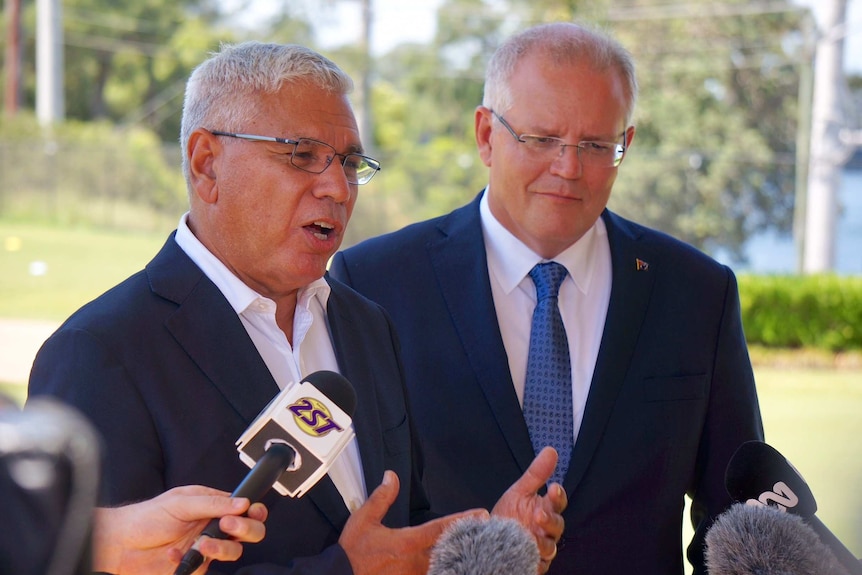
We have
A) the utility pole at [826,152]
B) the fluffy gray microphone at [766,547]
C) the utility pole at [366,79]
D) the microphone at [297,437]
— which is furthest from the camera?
the utility pole at [366,79]

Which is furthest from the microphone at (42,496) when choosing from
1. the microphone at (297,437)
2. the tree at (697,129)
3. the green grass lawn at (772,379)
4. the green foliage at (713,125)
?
the green foliage at (713,125)

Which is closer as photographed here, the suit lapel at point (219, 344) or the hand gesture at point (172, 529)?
the hand gesture at point (172, 529)

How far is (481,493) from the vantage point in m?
2.89

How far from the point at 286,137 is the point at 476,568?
1.10 m

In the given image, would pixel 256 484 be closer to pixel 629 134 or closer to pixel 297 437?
pixel 297 437

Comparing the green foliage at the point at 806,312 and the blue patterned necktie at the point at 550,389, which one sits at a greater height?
the blue patterned necktie at the point at 550,389

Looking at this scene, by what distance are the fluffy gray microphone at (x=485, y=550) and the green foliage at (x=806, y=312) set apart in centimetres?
1327

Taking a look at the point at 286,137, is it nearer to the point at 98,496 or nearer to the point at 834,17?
the point at 98,496

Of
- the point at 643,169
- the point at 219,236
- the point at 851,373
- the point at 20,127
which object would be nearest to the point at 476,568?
the point at 219,236

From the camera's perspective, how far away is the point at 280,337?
→ 2357 millimetres

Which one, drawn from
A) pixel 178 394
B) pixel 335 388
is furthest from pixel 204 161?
pixel 335 388

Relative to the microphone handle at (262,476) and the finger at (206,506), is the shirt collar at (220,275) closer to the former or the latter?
the microphone handle at (262,476)

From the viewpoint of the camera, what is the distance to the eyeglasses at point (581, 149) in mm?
3102

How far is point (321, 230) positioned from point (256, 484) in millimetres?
847
